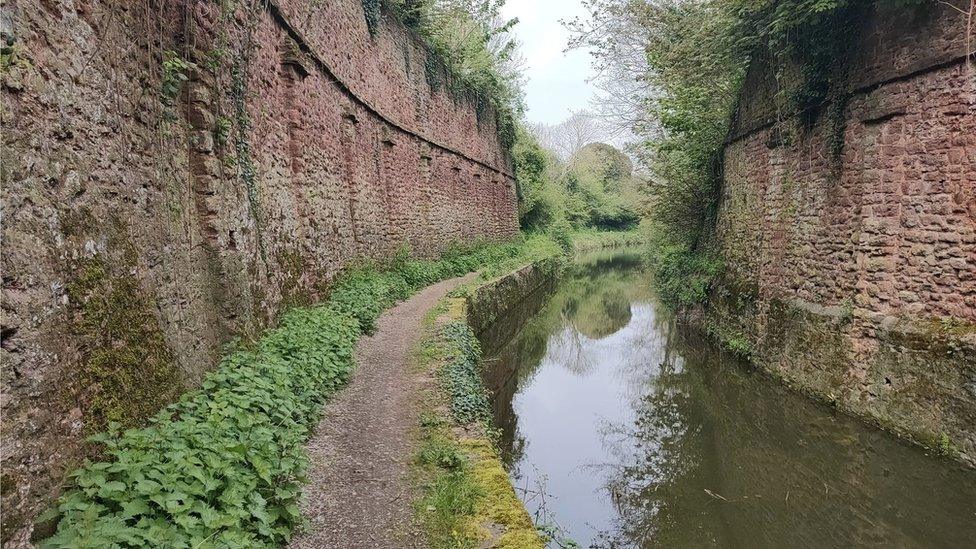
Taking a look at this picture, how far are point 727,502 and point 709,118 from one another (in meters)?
9.03

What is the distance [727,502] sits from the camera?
5.63m

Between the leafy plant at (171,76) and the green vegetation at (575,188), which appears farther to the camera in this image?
the green vegetation at (575,188)

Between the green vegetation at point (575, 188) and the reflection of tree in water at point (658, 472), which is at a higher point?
the green vegetation at point (575, 188)

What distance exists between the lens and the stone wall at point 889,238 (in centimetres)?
589

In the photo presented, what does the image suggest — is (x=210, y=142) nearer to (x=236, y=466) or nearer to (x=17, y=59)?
(x=17, y=59)

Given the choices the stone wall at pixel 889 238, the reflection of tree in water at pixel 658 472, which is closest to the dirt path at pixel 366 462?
the reflection of tree in water at pixel 658 472

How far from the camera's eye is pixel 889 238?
670cm

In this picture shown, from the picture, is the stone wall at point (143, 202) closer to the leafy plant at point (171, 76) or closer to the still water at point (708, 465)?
the leafy plant at point (171, 76)

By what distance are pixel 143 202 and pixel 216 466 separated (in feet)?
6.62

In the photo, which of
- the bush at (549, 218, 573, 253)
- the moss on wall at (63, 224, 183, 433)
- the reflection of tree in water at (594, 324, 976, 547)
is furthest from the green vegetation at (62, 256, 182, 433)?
the bush at (549, 218, 573, 253)

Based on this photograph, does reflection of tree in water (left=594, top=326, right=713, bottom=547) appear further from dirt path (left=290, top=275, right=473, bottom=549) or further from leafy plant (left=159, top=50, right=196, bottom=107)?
leafy plant (left=159, top=50, right=196, bottom=107)

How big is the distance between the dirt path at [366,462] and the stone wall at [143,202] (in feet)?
3.79

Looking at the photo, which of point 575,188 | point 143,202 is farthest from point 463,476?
point 575,188

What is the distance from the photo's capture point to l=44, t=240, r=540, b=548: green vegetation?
2.59 m
